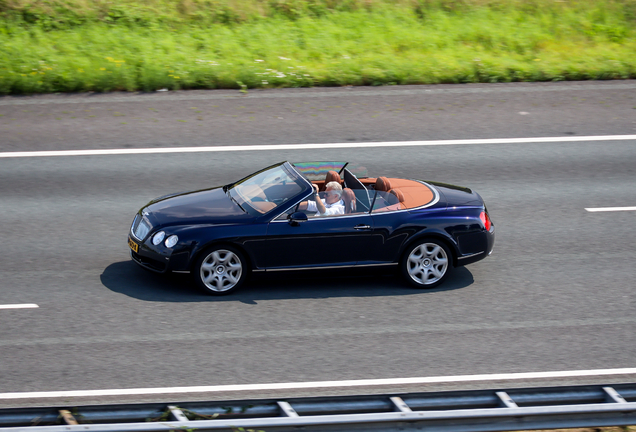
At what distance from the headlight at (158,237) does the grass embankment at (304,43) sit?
800 centimetres

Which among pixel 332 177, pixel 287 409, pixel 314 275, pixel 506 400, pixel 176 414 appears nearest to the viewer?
pixel 176 414

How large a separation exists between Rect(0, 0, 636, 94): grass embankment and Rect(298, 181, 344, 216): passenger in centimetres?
765

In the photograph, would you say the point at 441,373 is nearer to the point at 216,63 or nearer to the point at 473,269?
the point at 473,269

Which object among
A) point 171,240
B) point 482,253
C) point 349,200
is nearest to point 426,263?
point 482,253

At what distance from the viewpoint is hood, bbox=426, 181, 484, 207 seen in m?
9.38

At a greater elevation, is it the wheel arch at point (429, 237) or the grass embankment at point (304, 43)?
the grass embankment at point (304, 43)

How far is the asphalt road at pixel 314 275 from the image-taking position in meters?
7.35

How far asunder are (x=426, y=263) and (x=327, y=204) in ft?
4.59

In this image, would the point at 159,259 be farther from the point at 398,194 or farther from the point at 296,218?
the point at 398,194

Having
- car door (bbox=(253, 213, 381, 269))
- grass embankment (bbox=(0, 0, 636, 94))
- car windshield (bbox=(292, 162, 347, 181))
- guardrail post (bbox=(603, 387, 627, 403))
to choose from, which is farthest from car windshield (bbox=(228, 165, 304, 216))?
grass embankment (bbox=(0, 0, 636, 94))

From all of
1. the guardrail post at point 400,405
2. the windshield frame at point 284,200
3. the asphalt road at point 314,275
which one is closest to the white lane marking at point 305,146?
the asphalt road at point 314,275

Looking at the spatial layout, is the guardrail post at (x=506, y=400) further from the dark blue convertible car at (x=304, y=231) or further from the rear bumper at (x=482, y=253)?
the rear bumper at (x=482, y=253)

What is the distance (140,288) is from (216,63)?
30.6 ft

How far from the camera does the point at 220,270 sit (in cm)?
866
